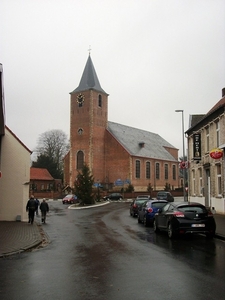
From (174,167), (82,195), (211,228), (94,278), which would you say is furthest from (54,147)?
(94,278)

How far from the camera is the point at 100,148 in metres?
70.3

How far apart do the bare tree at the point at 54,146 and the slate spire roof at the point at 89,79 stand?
14.9 meters

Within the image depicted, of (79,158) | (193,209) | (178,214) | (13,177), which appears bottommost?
(178,214)

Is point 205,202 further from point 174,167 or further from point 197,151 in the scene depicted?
point 174,167

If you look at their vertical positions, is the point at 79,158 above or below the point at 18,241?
above

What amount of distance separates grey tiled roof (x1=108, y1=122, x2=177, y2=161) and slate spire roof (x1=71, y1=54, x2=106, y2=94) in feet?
28.5

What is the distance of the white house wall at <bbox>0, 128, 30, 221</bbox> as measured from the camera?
21891 mm

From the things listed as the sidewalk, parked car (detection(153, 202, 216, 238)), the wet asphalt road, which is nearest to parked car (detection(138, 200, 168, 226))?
the sidewalk

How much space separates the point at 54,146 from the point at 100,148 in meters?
17.9

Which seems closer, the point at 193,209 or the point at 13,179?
the point at 193,209

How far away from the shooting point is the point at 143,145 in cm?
7669

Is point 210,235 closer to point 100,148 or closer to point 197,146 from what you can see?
point 197,146

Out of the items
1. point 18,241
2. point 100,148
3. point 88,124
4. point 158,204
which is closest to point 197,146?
point 158,204

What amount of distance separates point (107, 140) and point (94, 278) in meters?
63.8
